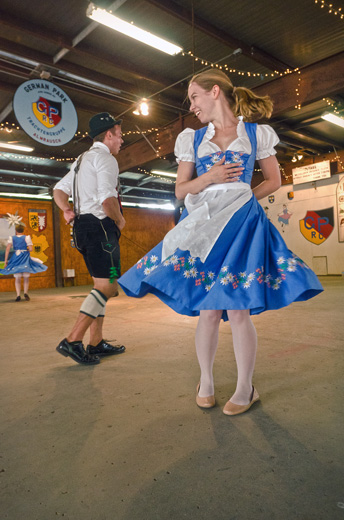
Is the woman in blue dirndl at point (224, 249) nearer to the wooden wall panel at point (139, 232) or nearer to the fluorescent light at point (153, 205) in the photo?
the wooden wall panel at point (139, 232)

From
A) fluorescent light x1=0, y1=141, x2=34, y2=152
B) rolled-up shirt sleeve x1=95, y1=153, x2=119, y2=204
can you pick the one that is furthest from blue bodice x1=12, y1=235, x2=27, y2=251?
rolled-up shirt sleeve x1=95, y1=153, x2=119, y2=204

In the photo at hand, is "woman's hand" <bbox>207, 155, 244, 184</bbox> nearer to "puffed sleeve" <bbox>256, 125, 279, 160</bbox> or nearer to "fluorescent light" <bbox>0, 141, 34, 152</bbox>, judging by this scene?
"puffed sleeve" <bbox>256, 125, 279, 160</bbox>

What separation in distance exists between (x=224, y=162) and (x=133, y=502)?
1158 mm

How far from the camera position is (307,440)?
1.11m

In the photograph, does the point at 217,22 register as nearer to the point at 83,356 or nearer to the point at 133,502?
the point at 83,356

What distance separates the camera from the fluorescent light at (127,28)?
Result: 3932 millimetres

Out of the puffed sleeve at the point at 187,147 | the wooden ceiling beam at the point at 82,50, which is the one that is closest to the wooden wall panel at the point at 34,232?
the wooden ceiling beam at the point at 82,50

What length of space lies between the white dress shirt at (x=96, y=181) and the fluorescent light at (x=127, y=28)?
2565 millimetres

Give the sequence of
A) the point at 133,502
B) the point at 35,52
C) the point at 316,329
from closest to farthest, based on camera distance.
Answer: the point at 133,502
the point at 316,329
the point at 35,52

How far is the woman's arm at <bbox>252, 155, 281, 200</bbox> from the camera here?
1.50 metres

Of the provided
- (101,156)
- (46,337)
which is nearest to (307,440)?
(101,156)

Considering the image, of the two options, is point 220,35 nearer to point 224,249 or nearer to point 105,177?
point 105,177

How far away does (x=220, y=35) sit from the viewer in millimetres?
4699

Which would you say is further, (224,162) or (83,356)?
(83,356)
